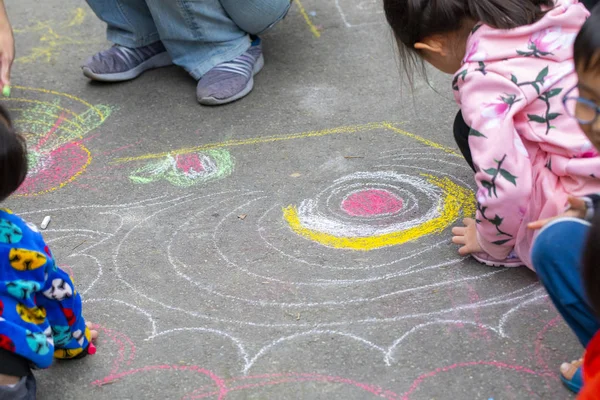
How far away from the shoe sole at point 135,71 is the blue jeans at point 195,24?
0.09 meters

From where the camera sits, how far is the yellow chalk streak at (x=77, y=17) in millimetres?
3828

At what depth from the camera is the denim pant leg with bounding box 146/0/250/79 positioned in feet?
10.0

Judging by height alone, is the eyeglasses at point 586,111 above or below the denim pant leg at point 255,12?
above

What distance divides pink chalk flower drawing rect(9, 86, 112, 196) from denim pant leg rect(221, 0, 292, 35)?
0.63m

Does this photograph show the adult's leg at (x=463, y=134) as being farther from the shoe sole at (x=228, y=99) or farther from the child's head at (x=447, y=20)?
the shoe sole at (x=228, y=99)

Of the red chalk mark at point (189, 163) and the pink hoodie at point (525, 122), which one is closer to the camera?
the pink hoodie at point (525, 122)

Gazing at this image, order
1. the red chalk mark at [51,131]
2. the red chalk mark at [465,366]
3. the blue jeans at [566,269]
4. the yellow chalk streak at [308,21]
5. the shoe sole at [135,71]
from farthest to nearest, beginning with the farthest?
1. the yellow chalk streak at [308,21]
2. the shoe sole at [135,71]
3. the red chalk mark at [51,131]
4. the red chalk mark at [465,366]
5. the blue jeans at [566,269]

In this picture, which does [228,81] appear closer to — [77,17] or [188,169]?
[188,169]

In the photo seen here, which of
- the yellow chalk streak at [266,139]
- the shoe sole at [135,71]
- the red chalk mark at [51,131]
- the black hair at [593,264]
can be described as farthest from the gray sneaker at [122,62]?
Answer: the black hair at [593,264]

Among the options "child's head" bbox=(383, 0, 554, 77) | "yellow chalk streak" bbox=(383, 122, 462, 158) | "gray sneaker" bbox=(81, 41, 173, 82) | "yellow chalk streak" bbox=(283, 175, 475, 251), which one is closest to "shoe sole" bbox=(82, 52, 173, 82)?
"gray sneaker" bbox=(81, 41, 173, 82)

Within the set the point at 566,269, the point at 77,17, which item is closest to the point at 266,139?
the point at 566,269

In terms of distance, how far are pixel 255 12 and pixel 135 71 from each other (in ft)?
1.91

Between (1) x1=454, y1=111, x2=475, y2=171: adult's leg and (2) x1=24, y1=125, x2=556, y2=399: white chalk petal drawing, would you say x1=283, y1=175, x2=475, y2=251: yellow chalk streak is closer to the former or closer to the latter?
(2) x1=24, y1=125, x2=556, y2=399: white chalk petal drawing

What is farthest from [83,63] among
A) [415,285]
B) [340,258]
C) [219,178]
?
[415,285]
